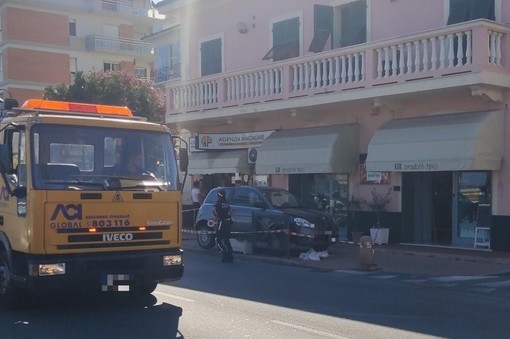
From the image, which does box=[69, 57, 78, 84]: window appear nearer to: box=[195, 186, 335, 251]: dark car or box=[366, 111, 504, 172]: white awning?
box=[195, 186, 335, 251]: dark car

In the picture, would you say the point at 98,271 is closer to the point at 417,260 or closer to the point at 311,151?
the point at 417,260

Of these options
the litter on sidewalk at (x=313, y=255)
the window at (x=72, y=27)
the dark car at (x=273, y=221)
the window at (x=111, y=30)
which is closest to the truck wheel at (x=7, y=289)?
the dark car at (x=273, y=221)

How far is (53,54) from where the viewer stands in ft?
152

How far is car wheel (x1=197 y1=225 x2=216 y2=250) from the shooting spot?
66.7 feet

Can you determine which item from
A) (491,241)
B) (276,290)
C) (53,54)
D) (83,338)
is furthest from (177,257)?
(53,54)

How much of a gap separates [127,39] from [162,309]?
41.6 metres

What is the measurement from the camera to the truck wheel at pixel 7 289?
10.0 meters

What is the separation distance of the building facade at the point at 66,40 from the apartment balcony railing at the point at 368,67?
67.2 feet

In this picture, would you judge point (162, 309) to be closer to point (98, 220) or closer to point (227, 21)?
point (98, 220)

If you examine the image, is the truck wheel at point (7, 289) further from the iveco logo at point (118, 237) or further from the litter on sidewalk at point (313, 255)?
the litter on sidewalk at point (313, 255)

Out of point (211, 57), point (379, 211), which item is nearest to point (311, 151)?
point (379, 211)

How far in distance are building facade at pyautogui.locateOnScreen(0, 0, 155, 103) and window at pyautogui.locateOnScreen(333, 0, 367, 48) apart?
23.3m

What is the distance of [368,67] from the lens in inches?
783

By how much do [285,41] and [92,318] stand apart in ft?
51.9
